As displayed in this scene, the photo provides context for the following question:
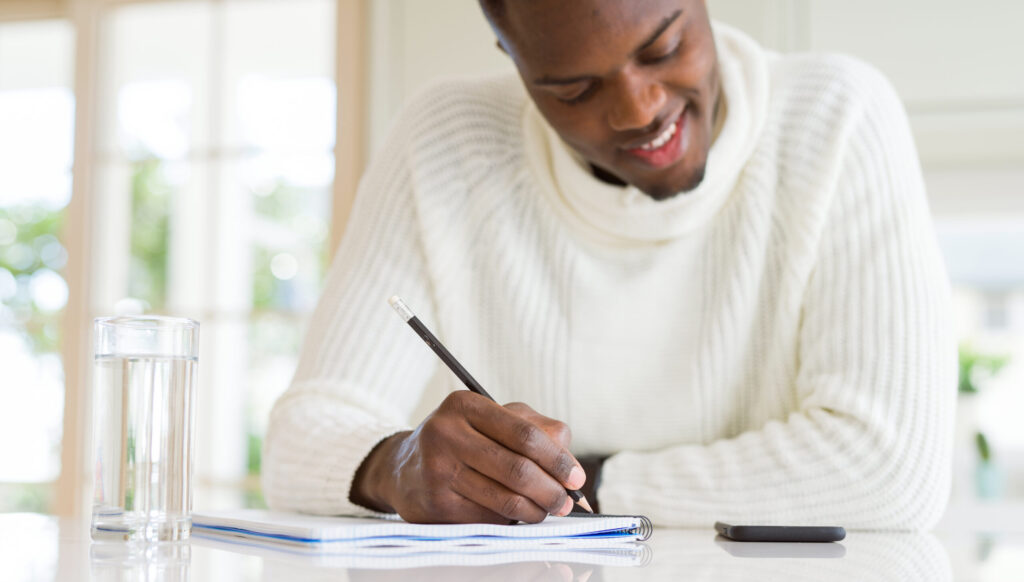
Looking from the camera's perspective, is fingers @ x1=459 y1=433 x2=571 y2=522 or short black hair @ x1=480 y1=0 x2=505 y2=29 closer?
fingers @ x1=459 y1=433 x2=571 y2=522

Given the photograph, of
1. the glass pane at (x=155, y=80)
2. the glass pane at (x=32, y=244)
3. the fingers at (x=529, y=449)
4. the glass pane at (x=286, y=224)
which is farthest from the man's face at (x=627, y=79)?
the glass pane at (x=32, y=244)

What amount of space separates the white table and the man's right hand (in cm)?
9

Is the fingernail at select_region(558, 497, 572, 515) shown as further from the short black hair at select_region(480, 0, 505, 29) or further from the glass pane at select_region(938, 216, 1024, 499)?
the glass pane at select_region(938, 216, 1024, 499)

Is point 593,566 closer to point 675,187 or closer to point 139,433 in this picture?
point 139,433

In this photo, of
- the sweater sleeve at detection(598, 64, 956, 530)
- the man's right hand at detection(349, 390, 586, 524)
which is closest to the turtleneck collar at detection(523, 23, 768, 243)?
the sweater sleeve at detection(598, 64, 956, 530)

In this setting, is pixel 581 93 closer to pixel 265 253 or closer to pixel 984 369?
pixel 984 369

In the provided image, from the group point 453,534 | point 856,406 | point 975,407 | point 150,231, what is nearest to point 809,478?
point 856,406

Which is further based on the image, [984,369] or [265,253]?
[265,253]

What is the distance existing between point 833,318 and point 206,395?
2.33m

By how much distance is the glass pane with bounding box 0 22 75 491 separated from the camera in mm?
3539

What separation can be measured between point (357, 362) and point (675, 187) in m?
0.46

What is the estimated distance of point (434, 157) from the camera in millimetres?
1402

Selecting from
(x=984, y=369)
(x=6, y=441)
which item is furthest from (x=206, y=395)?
(x=984, y=369)

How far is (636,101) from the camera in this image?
1155mm
